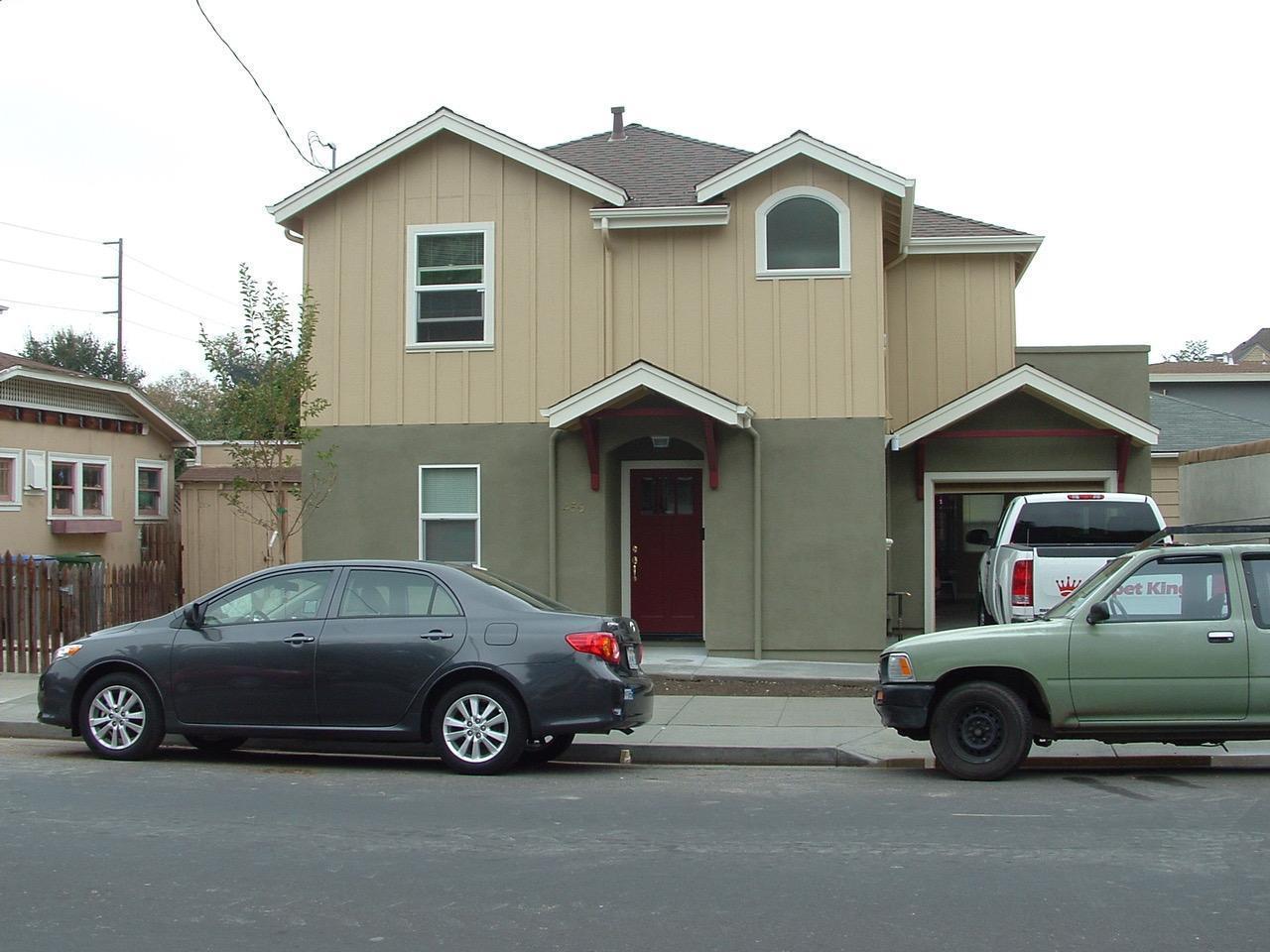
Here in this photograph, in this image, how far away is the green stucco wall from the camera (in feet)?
50.1

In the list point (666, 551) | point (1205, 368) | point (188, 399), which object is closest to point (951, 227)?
point (666, 551)

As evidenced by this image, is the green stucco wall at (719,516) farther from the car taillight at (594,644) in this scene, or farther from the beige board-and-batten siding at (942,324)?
the car taillight at (594,644)

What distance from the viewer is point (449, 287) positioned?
1594cm

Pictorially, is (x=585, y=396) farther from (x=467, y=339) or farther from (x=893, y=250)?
(x=893, y=250)

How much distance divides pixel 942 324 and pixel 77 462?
1545 cm

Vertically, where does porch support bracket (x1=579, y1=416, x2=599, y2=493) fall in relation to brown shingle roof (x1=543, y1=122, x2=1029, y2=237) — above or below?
below

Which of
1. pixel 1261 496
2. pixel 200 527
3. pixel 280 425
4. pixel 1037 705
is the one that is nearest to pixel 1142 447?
pixel 1261 496

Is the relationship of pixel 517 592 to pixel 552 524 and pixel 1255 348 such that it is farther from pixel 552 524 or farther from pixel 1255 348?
pixel 1255 348

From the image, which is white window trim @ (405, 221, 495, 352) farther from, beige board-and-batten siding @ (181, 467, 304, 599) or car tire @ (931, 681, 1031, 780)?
beige board-and-batten siding @ (181, 467, 304, 599)

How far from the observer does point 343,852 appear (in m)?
7.00

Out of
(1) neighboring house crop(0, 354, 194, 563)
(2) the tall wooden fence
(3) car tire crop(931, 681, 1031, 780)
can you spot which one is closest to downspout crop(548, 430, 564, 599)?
(2) the tall wooden fence

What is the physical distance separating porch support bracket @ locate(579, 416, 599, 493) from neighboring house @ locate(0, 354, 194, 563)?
37.0ft

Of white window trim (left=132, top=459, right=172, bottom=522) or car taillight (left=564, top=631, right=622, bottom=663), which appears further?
white window trim (left=132, top=459, right=172, bottom=522)

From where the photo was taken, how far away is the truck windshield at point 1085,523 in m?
13.8
